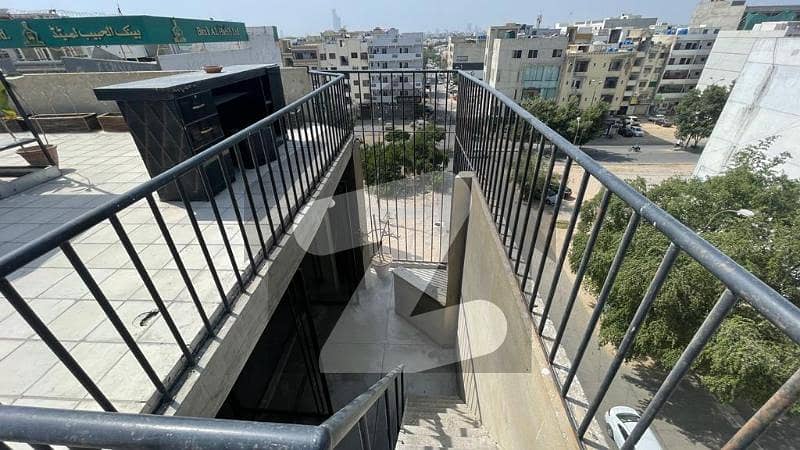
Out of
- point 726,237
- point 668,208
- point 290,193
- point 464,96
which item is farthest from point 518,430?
point 668,208

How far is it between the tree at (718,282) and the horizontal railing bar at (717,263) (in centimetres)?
381

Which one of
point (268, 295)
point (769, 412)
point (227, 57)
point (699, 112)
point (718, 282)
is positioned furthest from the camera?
point (699, 112)

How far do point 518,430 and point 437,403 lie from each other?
9.48ft

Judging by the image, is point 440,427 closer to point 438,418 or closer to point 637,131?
point 438,418

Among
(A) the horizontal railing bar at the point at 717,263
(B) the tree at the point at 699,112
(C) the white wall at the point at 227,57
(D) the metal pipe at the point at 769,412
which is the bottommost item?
(B) the tree at the point at 699,112

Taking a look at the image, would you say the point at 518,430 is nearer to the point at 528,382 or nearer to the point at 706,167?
the point at 528,382

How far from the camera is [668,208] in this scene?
7191 mm

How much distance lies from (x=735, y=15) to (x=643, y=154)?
34.7 m

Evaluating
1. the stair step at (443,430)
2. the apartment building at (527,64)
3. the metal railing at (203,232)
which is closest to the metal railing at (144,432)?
the metal railing at (203,232)

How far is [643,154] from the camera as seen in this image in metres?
25.1

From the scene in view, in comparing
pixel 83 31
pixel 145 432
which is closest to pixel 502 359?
pixel 145 432

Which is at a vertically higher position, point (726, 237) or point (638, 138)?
point (726, 237)

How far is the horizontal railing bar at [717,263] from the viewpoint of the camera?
25.9 inches

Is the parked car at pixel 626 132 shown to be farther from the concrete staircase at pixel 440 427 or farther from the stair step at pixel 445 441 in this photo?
the stair step at pixel 445 441
